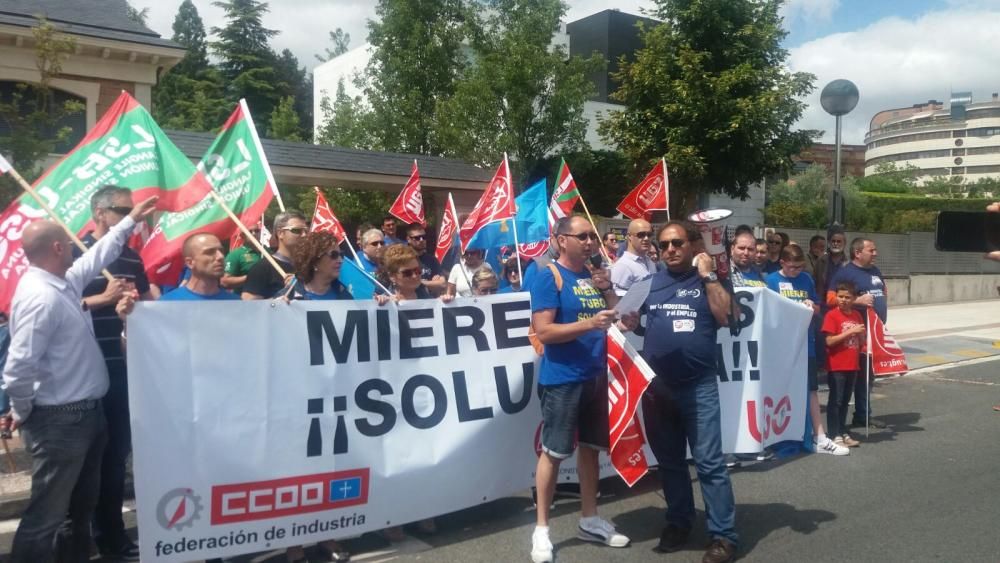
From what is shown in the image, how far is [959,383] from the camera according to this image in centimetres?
1096

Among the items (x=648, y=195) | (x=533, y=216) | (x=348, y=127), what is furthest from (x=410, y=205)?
(x=348, y=127)

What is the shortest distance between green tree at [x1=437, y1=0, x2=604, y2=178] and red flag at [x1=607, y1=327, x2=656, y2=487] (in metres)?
19.2

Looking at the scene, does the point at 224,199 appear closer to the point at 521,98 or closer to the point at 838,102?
the point at 838,102

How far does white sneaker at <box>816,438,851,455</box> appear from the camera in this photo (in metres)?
7.03

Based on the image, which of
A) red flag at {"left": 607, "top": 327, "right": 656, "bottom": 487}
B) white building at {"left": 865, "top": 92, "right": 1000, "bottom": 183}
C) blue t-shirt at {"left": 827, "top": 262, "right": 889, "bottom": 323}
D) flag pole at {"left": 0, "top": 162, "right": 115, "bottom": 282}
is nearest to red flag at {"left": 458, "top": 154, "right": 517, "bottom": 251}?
blue t-shirt at {"left": 827, "top": 262, "right": 889, "bottom": 323}

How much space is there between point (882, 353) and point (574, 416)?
438cm

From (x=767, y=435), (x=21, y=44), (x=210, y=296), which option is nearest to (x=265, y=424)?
(x=210, y=296)

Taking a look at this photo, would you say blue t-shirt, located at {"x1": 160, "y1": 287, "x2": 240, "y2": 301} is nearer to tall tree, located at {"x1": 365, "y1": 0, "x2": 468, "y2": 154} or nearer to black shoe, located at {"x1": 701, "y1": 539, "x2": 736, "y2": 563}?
black shoe, located at {"x1": 701, "y1": 539, "x2": 736, "y2": 563}

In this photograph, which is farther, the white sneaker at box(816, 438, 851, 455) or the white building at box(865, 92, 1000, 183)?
the white building at box(865, 92, 1000, 183)

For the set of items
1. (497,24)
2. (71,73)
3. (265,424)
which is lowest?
(265,424)

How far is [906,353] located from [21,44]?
52.0 feet

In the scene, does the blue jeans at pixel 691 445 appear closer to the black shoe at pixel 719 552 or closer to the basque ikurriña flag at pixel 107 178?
the black shoe at pixel 719 552

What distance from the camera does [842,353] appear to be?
7395 mm

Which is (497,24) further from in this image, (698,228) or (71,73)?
(698,228)
